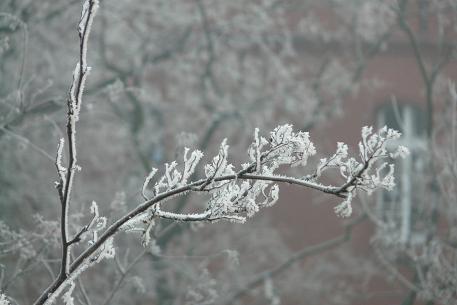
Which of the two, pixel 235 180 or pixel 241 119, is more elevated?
pixel 241 119

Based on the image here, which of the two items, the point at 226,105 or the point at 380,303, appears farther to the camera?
the point at 380,303

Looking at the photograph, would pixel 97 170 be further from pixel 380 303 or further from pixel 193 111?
pixel 380 303

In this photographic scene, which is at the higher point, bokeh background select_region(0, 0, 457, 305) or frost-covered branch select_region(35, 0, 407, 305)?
bokeh background select_region(0, 0, 457, 305)

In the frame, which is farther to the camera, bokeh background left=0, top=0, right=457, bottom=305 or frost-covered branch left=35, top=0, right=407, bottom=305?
bokeh background left=0, top=0, right=457, bottom=305

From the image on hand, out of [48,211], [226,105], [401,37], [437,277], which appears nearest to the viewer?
[437,277]

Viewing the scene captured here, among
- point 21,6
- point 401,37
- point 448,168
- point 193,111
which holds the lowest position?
point 448,168

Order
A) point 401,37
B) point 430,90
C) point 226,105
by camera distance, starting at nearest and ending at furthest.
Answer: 1. point 430,90
2. point 226,105
3. point 401,37

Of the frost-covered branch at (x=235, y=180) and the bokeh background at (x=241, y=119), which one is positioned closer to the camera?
the frost-covered branch at (x=235, y=180)

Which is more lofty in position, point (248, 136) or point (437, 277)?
point (248, 136)

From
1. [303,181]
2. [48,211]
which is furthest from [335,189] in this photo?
[48,211]

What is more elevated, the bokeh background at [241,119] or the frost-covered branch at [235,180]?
the bokeh background at [241,119]

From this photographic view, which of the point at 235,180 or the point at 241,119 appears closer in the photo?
the point at 235,180
